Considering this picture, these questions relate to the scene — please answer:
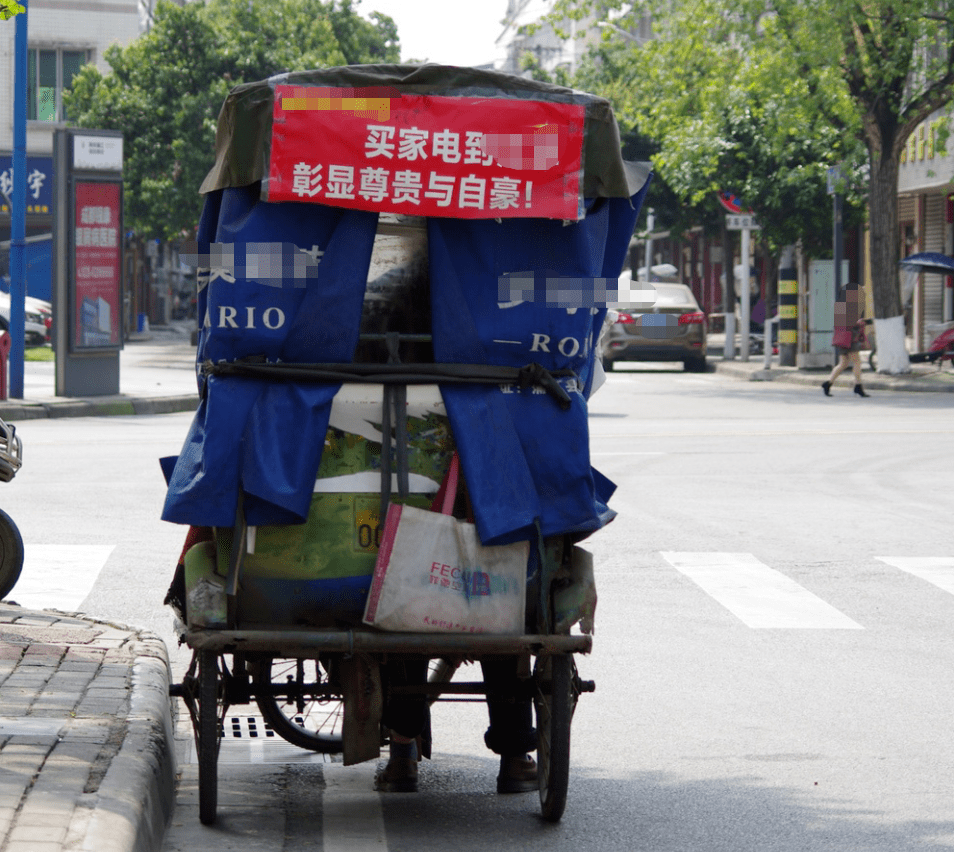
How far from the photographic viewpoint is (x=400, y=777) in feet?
17.6

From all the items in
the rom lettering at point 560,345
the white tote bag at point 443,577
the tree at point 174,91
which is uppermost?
the tree at point 174,91

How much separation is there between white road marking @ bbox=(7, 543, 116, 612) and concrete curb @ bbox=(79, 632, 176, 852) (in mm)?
2356

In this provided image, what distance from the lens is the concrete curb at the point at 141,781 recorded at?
4129 millimetres

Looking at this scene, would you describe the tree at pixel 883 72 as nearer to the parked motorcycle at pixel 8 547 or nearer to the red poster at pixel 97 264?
the red poster at pixel 97 264

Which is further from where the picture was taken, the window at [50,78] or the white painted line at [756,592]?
the window at [50,78]

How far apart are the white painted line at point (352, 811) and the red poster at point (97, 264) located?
1809cm

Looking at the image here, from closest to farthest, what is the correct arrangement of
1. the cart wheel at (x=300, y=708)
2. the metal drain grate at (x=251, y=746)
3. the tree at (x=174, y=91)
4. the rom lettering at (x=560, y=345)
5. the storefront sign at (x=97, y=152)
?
the rom lettering at (x=560, y=345) < the cart wheel at (x=300, y=708) < the metal drain grate at (x=251, y=746) < the storefront sign at (x=97, y=152) < the tree at (x=174, y=91)

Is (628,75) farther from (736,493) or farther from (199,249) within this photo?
(199,249)

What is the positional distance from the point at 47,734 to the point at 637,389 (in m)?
21.5

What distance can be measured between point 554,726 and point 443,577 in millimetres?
513

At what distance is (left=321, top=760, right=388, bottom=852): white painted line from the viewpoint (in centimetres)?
480

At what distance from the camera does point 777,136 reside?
1119 inches

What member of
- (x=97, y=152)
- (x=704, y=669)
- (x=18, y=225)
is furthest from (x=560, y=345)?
(x=97, y=152)

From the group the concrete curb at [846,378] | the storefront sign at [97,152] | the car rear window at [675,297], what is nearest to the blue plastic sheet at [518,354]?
the storefront sign at [97,152]
